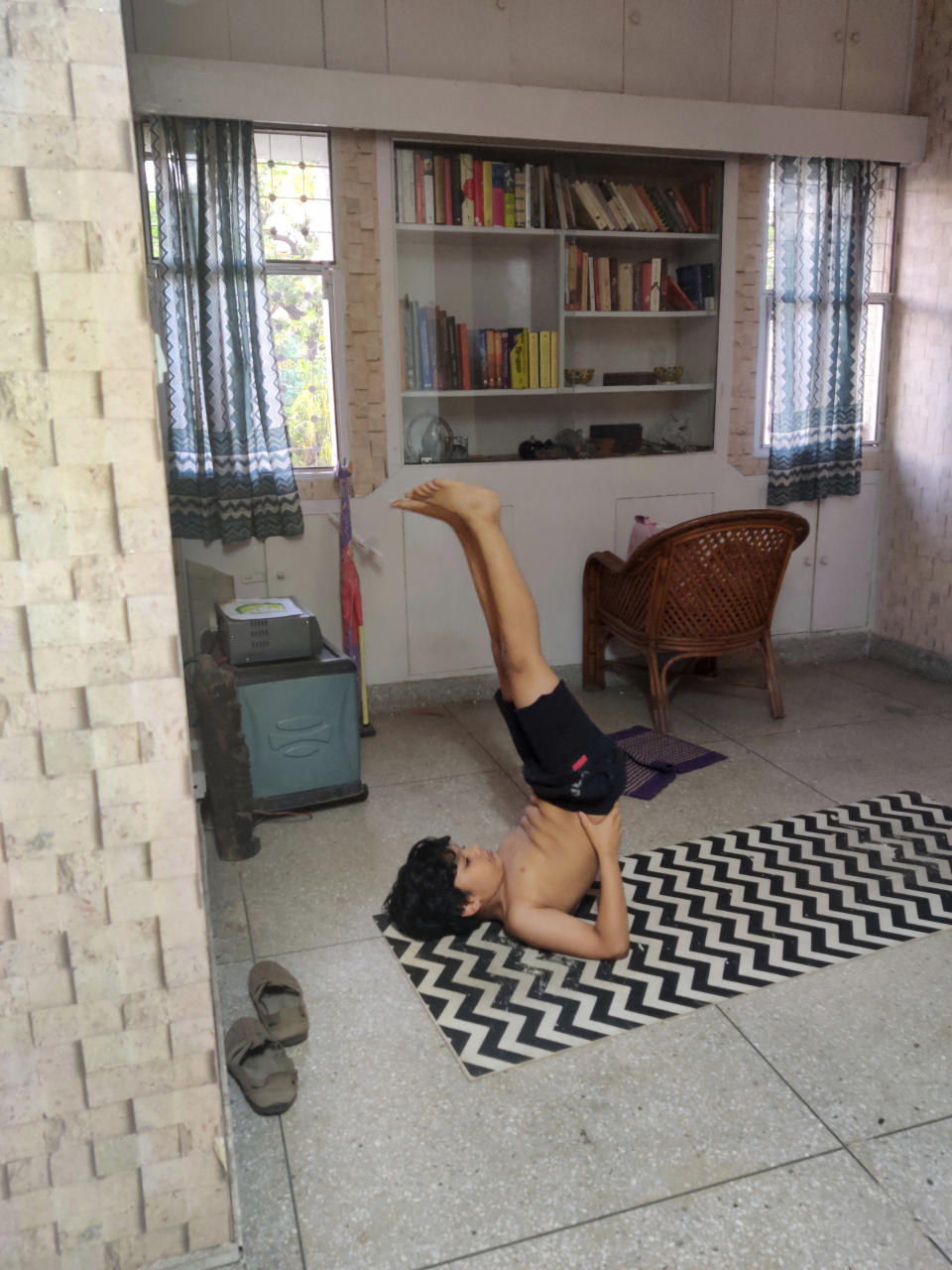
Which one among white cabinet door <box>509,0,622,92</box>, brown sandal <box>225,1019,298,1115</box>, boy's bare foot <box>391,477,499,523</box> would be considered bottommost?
brown sandal <box>225,1019,298,1115</box>

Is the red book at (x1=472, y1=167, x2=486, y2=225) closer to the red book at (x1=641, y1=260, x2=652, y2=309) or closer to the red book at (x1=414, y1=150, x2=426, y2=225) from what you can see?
the red book at (x1=414, y1=150, x2=426, y2=225)

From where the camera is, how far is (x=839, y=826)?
2900 millimetres

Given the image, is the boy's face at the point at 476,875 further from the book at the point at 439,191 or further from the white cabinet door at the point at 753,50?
the white cabinet door at the point at 753,50

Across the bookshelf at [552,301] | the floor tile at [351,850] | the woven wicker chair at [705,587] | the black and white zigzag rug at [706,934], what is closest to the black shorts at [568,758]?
the black and white zigzag rug at [706,934]

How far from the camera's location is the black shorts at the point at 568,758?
7.13 feet

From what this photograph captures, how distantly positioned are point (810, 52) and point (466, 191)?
1.62 meters

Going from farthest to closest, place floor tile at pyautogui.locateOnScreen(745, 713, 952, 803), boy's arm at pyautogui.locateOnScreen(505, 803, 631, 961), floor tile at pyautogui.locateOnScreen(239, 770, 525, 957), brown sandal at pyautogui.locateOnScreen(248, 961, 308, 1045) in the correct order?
floor tile at pyautogui.locateOnScreen(745, 713, 952, 803)
floor tile at pyautogui.locateOnScreen(239, 770, 525, 957)
boy's arm at pyautogui.locateOnScreen(505, 803, 631, 961)
brown sandal at pyautogui.locateOnScreen(248, 961, 308, 1045)

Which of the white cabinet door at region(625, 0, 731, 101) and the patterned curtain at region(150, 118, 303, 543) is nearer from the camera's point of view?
the patterned curtain at region(150, 118, 303, 543)

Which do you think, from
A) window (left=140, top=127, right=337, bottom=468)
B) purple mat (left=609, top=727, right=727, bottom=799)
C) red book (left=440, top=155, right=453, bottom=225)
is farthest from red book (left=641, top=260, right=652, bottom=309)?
purple mat (left=609, top=727, right=727, bottom=799)

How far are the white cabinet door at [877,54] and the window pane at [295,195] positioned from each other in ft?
7.51

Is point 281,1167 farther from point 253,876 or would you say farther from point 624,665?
point 624,665

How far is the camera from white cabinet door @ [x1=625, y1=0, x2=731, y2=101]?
12.6 feet

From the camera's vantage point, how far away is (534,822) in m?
2.29

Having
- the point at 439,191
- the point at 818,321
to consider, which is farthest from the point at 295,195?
the point at 818,321
